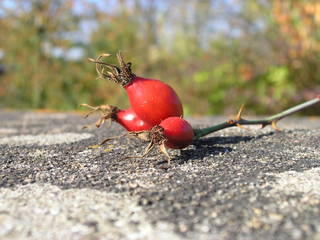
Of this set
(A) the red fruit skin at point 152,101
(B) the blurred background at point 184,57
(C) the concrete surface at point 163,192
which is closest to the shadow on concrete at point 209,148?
(C) the concrete surface at point 163,192

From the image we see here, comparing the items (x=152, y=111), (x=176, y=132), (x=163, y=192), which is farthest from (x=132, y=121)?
(x=163, y=192)

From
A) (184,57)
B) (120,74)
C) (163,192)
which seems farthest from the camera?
(184,57)

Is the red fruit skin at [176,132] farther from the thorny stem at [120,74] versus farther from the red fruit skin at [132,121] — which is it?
the thorny stem at [120,74]

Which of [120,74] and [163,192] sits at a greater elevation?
[120,74]

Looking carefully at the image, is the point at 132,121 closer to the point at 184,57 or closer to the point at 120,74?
the point at 120,74

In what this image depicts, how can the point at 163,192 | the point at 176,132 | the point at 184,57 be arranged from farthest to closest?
the point at 184,57, the point at 176,132, the point at 163,192

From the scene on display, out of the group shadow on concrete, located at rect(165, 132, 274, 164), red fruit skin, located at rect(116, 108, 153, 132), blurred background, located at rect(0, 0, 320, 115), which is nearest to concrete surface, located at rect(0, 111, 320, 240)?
shadow on concrete, located at rect(165, 132, 274, 164)
